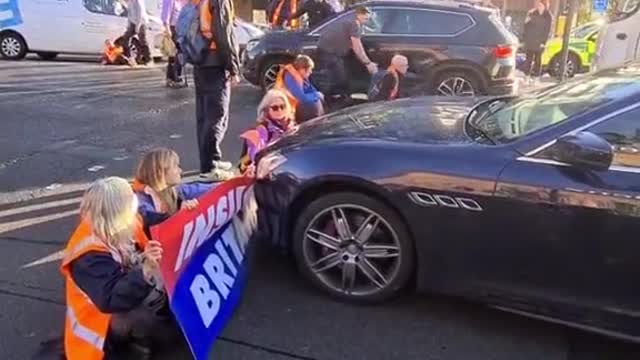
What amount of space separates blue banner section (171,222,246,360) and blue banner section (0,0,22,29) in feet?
44.0

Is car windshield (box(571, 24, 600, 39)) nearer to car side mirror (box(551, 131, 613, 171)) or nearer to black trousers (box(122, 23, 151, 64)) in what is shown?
black trousers (box(122, 23, 151, 64))

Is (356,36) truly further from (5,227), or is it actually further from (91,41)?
(91,41)

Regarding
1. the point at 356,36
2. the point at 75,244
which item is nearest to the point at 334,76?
the point at 356,36

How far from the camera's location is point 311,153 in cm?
345

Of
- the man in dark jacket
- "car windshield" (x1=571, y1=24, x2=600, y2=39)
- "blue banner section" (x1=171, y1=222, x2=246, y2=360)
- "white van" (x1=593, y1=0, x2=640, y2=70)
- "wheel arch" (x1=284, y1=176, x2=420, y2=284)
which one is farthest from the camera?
"car windshield" (x1=571, y1=24, x2=600, y2=39)

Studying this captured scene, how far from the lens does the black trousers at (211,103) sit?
538cm

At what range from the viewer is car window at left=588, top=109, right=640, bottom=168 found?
2.84 metres

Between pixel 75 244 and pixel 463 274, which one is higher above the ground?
pixel 75 244

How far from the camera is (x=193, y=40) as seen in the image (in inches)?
208

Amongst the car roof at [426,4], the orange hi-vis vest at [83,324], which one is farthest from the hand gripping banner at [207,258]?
the car roof at [426,4]

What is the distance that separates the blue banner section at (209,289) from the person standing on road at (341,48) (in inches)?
216

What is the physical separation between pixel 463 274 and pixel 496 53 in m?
6.29

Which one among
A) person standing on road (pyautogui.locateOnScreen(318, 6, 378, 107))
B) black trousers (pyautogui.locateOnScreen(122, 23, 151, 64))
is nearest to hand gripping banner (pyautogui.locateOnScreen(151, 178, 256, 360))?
person standing on road (pyautogui.locateOnScreen(318, 6, 378, 107))

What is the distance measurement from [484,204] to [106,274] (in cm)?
174
